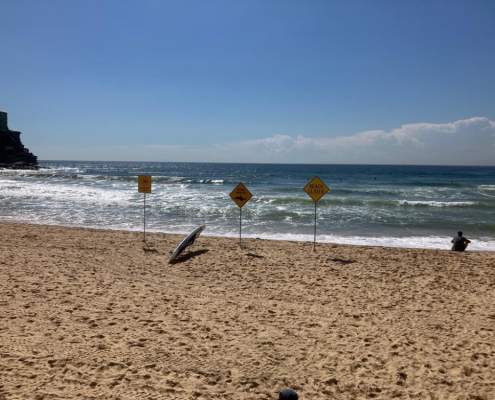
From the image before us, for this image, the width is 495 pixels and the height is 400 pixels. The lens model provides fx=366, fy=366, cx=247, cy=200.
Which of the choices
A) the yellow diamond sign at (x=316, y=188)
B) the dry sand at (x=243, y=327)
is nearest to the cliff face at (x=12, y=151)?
the yellow diamond sign at (x=316, y=188)

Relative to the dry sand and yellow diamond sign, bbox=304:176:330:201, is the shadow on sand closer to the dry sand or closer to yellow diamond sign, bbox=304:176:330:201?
the dry sand

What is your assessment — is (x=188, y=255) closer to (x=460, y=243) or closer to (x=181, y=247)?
(x=181, y=247)

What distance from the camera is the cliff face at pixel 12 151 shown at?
7976cm

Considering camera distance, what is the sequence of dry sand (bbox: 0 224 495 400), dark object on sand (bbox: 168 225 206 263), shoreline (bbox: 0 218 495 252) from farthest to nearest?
shoreline (bbox: 0 218 495 252), dark object on sand (bbox: 168 225 206 263), dry sand (bbox: 0 224 495 400)

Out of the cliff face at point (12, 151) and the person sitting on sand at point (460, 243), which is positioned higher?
the cliff face at point (12, 151)

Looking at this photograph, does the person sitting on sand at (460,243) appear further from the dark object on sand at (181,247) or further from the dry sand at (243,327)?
the dark object on sand at (181,247)

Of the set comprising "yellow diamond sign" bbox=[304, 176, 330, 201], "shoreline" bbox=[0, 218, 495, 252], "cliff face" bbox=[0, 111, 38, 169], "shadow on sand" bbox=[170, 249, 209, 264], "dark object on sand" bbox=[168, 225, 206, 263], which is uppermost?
"cliff face" bbox=[0, 111, 38, 169]

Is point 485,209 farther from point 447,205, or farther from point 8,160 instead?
point 8,160

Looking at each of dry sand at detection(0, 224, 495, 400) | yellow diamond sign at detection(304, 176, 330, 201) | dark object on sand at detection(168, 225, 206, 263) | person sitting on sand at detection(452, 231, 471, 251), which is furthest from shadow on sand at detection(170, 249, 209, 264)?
person sitting on sand at detection(452, 231, 471, 251)

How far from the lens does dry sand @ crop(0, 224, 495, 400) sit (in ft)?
12.4

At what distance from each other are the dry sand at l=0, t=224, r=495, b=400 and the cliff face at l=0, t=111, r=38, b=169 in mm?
83077

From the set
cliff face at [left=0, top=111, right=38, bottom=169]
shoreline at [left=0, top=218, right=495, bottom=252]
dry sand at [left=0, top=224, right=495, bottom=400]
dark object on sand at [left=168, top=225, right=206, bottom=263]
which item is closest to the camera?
dry sand at [left=0, top=224, right=495, bottom=400]

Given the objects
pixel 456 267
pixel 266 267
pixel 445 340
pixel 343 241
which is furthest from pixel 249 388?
pixel 343 241

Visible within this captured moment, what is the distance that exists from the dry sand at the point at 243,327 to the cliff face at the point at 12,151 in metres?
83.1
